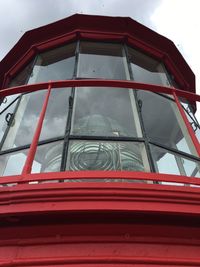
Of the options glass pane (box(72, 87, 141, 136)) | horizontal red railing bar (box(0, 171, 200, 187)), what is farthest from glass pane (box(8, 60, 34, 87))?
horizontal red railing bar (box(0, 171, 200, 187))

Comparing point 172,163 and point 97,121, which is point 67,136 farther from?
point 172,163

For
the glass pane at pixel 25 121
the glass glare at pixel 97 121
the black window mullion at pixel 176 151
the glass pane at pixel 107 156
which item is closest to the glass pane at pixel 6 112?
the glass glare at pixel 97 121

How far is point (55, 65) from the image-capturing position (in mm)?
5242

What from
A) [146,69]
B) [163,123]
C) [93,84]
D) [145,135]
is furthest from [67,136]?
[146,69]

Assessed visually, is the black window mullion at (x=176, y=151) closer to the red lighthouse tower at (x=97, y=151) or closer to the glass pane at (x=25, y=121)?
the red lighthouse tower at (x=97, y=151)

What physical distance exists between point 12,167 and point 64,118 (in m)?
0.68

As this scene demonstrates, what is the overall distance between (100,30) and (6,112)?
176 cm

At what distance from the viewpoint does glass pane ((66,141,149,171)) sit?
3.41m

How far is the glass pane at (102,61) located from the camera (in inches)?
193

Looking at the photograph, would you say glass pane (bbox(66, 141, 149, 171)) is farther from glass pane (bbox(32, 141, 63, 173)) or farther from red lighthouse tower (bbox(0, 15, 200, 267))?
glass pane (bbox(32, 141, 63, 173))

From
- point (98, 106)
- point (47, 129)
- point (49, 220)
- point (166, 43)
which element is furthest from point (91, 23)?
point (49, 220)

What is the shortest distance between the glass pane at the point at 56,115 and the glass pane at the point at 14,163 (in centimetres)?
25

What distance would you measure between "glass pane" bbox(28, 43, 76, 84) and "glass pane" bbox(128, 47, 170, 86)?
0.81 metres

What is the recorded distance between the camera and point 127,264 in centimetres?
224
